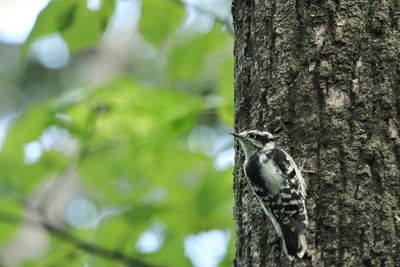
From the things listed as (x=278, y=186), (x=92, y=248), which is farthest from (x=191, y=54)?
(x=278, y=186)

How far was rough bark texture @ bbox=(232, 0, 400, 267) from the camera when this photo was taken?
2830 mm

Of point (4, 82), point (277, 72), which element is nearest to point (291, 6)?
point (277, 72)

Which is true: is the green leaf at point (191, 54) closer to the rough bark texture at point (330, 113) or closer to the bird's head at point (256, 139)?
the rough bark texture at point (330, 113)

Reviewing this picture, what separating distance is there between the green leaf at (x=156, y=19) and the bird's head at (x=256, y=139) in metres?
1.12

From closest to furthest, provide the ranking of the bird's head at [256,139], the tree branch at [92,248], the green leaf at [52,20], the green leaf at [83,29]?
the bird's head at [256,139] < the green leaf at [52,20] < the green leaf at [83,29] < the tree branch at [92,248]

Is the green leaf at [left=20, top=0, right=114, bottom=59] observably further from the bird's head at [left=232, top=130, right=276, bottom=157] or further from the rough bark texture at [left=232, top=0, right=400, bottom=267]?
the bird's head at [left=232, top=130, right=276, bottom=157]

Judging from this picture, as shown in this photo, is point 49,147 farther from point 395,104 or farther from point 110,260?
point 395,104

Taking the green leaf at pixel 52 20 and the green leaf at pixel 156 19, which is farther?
the green leaf at pixel 156 19

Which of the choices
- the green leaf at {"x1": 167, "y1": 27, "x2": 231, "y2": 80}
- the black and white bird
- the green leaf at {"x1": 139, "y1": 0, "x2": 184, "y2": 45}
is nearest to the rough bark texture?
the black and white bird

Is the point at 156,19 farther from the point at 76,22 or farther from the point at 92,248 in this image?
the point at 92,248

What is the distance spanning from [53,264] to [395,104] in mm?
2849

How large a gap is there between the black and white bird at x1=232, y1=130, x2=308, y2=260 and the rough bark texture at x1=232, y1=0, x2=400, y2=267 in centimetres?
4

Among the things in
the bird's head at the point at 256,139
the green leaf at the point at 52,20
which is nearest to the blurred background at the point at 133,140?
the green leaf at the point at 52,20

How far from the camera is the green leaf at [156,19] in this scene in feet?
13.9
